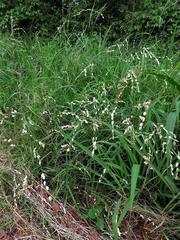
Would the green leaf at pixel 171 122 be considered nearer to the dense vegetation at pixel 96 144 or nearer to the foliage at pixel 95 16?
the dense vegetation at pixel 96 144

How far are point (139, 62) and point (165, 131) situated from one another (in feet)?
2.93

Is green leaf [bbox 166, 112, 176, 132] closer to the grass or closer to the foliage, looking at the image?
the grass

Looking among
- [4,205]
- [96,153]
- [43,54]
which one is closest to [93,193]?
[96,153]

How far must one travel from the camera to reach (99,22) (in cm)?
457

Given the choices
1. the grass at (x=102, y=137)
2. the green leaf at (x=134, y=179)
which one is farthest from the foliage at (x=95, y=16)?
the green leaf at (x=134, y=179)

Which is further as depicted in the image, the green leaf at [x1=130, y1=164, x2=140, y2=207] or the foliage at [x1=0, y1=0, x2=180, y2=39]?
the foliage at [x1=0, y1=0, x2=180, y2=39]

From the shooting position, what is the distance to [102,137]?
7.88 feet

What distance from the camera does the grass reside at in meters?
2.17

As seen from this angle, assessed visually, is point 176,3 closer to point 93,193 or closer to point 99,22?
point 99,22

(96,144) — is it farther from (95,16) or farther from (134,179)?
(95,16)

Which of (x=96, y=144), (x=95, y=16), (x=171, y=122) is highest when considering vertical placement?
(x=171, y=122)

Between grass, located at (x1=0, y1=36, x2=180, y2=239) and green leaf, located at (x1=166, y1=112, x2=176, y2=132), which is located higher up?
green leaf, located at (x1=166, y1=112, x2=176, y2=132)

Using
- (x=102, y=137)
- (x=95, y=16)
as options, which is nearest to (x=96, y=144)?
(x=102, y=137)

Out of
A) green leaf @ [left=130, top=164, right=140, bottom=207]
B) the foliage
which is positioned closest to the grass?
green leaf @ [left=130, top=164, right=140, bottom=207]
